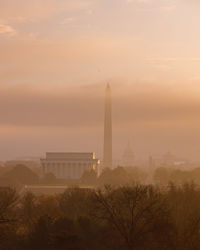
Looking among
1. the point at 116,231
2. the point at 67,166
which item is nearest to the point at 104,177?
the point at 67,166

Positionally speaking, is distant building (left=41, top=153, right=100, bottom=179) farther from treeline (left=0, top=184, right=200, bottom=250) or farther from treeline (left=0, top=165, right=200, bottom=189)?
treeline (left=0, top=184, right=200, bottom=250)

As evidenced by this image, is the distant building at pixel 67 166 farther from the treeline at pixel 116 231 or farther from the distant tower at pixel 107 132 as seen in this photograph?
the treeline at pixel 116 231

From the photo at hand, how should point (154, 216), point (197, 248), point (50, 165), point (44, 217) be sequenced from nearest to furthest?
point (197, 248) → point (154, 216) → point (44, 217) → point (50, 165)

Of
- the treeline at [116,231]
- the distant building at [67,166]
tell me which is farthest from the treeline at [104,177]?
the treeline at [116,231]

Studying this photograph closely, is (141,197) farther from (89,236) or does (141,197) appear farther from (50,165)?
(50,165)

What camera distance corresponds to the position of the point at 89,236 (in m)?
40.1

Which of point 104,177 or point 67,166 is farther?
point 67,166

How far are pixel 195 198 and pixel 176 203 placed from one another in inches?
162

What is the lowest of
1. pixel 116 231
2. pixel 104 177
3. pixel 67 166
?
pixel 116 231

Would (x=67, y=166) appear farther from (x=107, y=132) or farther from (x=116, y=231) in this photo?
(x=116, y=231)

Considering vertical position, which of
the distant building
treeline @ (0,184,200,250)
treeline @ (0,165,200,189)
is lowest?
treeline @ (0,184,200,250)

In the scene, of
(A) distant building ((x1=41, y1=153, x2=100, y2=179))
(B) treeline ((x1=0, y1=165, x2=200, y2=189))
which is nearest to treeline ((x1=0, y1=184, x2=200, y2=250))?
(B) treeline ((x1=0, y1=165, x2=200, y2=189))

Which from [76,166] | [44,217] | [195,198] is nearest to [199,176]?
[76,166]

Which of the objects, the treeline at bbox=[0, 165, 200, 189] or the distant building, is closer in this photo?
the treeline at bbox=[0, 165, 200, 189]
